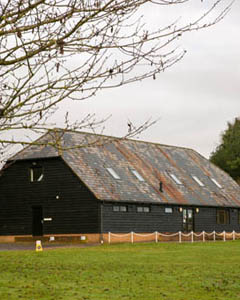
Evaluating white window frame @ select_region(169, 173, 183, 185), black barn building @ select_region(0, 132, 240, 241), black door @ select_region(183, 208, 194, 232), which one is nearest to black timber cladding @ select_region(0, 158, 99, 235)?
black barn building @ select_region(0, 132, 240, 241)

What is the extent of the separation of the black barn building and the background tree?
28191mm

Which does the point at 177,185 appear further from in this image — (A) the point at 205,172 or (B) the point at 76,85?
(B) the point at 76,85

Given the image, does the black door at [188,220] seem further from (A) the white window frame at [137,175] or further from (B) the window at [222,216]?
(A) the white window frame at [137,175]

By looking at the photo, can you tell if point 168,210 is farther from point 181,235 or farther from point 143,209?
point 143,209

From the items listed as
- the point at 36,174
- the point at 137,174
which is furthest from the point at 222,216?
the point at 36,174

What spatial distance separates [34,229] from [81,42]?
1298 inches

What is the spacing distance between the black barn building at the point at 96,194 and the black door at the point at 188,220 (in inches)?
2.9

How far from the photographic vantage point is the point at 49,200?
42594 mm

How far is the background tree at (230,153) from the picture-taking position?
78.8 meters

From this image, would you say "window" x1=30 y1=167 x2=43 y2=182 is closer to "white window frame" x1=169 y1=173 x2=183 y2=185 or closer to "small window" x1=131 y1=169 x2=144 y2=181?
"small window" x1=131 y1=169 x2=144 y2=181

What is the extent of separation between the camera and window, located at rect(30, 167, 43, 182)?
1701 inches

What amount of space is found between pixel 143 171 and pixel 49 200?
27.3ft

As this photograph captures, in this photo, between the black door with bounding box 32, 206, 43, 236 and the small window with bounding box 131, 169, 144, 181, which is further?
the small window with bounding box 131, 169, 144, 181

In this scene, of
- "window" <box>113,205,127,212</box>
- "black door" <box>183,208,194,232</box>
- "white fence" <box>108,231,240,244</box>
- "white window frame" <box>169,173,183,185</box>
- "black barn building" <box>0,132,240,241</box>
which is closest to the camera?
"black barn building" <box>0,132,240,241</box>
